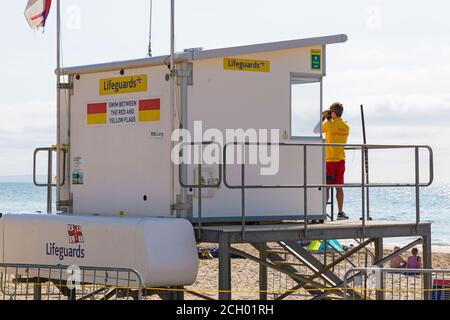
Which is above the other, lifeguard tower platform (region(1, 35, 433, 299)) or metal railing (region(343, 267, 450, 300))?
lifeguard tower platform (region(1, 35, 433, 299))

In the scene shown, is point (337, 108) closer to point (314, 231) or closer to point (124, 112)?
point (314, 231)

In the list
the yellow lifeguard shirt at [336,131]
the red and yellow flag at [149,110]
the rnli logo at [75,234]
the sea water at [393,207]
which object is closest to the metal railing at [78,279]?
the rnli logo at [75,234]

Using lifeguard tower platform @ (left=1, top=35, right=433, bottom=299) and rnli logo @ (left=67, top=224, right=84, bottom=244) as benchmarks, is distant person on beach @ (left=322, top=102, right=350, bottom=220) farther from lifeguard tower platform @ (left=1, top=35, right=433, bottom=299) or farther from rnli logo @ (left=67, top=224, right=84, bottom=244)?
rnli logo @ (left=67, top=224, right=84, bottom=244)

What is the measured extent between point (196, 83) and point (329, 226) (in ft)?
7.78

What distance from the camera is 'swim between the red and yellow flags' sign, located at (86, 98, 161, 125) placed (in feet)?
43.0

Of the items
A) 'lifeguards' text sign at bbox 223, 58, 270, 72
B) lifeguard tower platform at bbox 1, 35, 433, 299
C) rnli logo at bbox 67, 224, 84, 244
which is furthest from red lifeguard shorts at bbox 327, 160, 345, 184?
rnli logo at bbox 67, 224, 84, 244

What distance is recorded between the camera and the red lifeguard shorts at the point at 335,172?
47.7ft

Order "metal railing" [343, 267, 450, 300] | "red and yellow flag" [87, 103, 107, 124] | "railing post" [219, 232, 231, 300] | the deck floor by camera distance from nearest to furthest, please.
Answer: "metal railing" [343, 267, 450, 300]
"railing post" [219, 232, 231, 300]
the deck floor
"red and yellow flag" [87, 103, 107, 124]

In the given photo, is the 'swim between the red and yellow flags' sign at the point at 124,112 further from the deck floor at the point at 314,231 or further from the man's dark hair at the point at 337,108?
the man's dark hair at the point at 337,108

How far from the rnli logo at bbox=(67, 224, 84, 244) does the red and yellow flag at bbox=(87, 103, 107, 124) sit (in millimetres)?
1571

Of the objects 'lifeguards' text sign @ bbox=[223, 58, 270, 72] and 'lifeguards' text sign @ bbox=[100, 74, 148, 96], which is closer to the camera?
'lifeguards' text sign @ bbox=[223, 58, 270, 72]

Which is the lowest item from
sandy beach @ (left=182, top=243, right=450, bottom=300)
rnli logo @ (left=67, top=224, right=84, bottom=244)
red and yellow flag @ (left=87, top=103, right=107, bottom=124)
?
sandy beach @ (left=182, top=243, right=450, bottom=300)

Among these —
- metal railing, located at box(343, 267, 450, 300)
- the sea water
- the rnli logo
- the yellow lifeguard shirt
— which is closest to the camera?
metal railing, located at box(343, 267, 450, 300)
